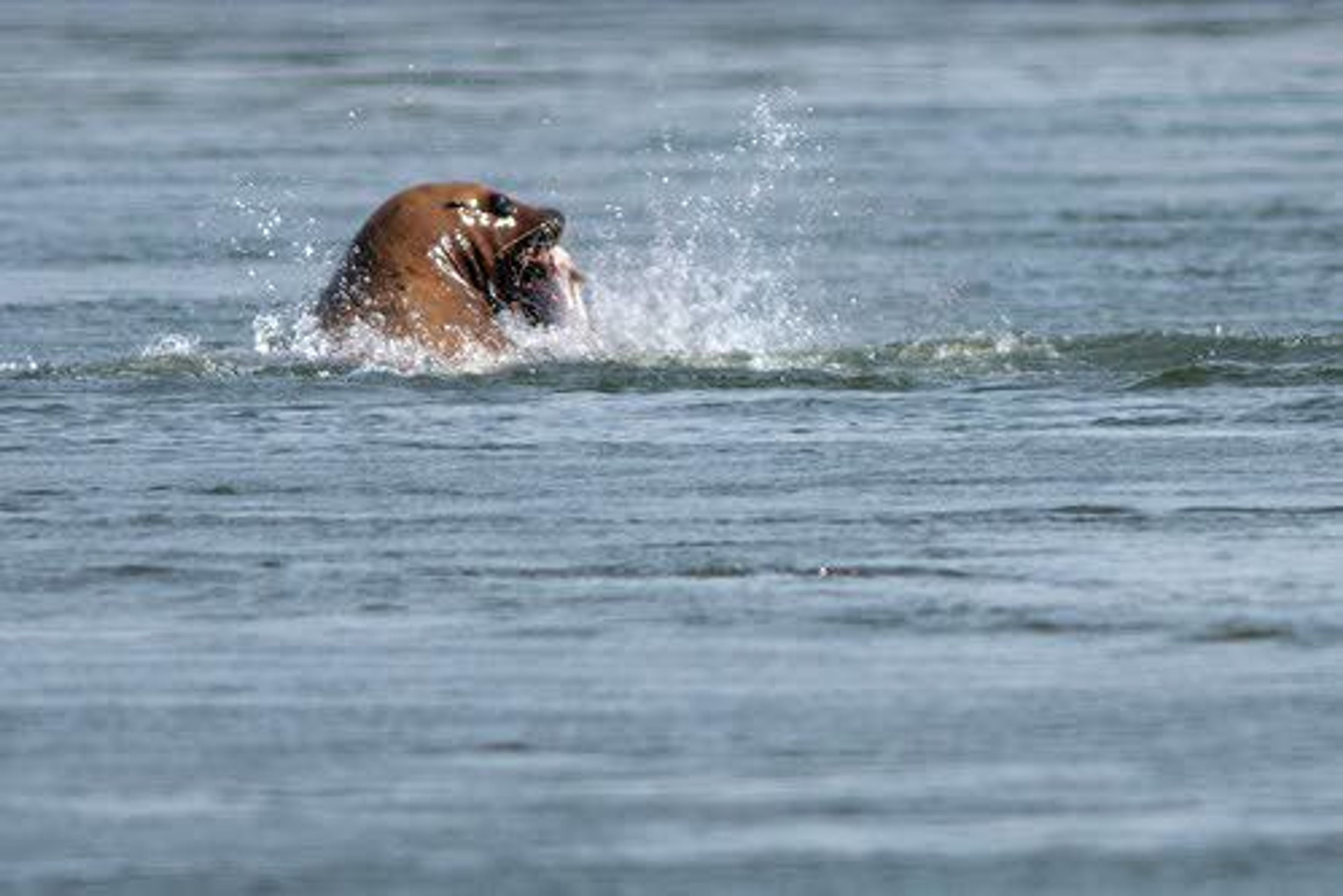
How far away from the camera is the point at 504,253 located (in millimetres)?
16859

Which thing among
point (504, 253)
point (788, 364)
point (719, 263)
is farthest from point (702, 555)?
point (719, 263)

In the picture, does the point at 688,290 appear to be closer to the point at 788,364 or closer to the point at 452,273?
the point at 452,273

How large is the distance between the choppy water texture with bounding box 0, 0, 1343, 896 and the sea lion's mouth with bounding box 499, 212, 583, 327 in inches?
6.7

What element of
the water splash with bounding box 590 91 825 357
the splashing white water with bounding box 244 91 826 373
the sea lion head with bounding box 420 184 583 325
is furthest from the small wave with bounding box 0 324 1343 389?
the water splash with bounding box 590 91 825 357

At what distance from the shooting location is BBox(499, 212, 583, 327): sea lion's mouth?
1691 centimetres

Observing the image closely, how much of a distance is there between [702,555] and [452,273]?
15.4 ft

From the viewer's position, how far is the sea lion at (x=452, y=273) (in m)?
Answer: 16.6

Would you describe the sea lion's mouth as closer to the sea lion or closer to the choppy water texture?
the sea lion

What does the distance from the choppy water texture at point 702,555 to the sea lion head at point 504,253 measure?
0.61 ft

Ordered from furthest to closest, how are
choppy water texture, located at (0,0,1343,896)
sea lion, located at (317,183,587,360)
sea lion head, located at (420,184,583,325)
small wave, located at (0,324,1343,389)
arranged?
sea lion head, located at (420,184,583,325) → sea lion, located at (317,183,587,360) → small wave, located at (0,324,1343,389) → choppy water texture, located at (0,0,1343,896)

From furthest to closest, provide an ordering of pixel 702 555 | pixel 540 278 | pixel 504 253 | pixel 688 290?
pixel 688 290 → pixel 540 278 → pixel 504 253 → pixel 702 555

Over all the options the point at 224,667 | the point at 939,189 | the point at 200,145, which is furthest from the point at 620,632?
the point at 200,145

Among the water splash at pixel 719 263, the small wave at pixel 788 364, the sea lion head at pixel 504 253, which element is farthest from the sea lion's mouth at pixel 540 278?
the water splash at pixel 719 263

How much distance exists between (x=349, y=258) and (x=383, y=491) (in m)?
3.30
